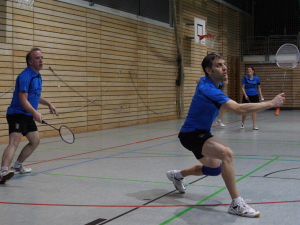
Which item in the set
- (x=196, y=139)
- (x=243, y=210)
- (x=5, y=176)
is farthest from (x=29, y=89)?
(x=243, y=210)

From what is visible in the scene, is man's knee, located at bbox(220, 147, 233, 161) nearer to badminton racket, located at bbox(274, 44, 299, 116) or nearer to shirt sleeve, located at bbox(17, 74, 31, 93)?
shirt sleeve, located at bbox(17, 74, 31, 93)

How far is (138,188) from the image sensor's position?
544 centimetres

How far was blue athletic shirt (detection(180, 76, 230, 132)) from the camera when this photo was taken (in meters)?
4.27

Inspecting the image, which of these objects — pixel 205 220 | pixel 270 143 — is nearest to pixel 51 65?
pixel 270 143

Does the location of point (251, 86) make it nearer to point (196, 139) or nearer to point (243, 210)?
point (196, 139)

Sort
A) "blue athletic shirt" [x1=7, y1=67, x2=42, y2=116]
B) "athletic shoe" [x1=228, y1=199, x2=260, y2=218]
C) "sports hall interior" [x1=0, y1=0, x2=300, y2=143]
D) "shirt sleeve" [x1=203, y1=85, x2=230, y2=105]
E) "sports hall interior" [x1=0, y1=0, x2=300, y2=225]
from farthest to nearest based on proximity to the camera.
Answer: "sports hall interior" [x1=0, y1=0, x2=300, y2=143] < "sports hall interior" [x1=0, y1=0, x2=300, y2=225] < "blue athletic shirt" [x1=7, y1=67, x2=42, y2=116] < "shirt sleeve" [x1=203, y1=85, x2=230, y2=105] < "athletic shoe" [x1=228, y1=199, x2=260, y2=218]

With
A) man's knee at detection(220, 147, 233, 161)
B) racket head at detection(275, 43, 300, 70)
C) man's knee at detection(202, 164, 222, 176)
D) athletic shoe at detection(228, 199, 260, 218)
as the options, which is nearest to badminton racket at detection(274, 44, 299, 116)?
racket head at detection(275, 43, 300, 70)

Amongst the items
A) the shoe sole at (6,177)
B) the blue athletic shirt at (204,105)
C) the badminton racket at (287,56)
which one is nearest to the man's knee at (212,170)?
the blue athletic shirt at (204,105)

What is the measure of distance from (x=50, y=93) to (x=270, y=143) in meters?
5.83

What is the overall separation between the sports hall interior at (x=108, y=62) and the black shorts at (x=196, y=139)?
2.46ft

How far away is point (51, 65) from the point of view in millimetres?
11562

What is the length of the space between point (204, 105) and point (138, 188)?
5.28 feet

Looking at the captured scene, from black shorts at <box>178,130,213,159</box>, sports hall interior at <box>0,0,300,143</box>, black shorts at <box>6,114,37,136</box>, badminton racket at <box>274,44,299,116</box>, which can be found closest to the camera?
black shorts at <box>178,130,213,159</box>

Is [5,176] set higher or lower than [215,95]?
lower
